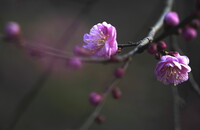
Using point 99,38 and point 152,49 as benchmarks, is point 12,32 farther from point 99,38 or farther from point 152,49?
point 152,49

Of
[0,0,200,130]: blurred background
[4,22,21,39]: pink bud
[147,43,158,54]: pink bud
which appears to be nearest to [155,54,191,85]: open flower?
[147,43,158,54]: pink bud

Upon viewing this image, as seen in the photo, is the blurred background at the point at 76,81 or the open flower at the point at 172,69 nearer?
the open flower at the point at 172,69

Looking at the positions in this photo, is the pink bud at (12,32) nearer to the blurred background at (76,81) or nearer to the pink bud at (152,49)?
the pink bud at (152,49)

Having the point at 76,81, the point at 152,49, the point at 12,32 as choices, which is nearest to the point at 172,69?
the point at 152,49

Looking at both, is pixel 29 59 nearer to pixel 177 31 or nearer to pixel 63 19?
pixel 63 19

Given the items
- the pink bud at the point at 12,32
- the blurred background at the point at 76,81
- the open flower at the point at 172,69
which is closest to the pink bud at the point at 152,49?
the open flower at the point at 172,69
